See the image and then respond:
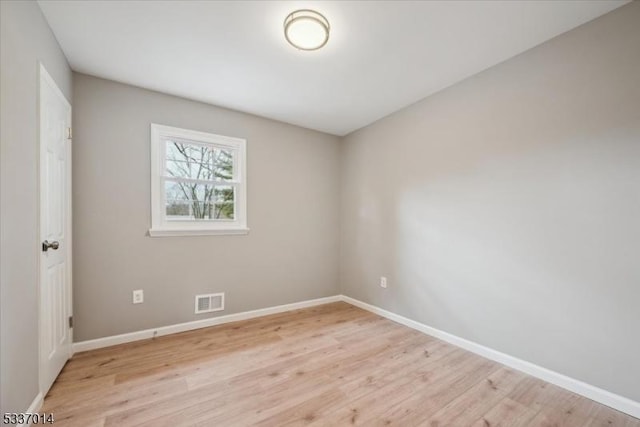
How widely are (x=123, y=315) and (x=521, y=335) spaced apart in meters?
3.50

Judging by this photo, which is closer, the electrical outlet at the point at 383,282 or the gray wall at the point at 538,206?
the gray wall at the point at 538,206

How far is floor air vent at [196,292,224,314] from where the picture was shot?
2.90 m

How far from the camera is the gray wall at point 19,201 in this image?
4.21ft

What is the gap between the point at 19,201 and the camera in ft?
4.68

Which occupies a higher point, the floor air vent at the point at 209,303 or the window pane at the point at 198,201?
the window pane at the point at 198,201

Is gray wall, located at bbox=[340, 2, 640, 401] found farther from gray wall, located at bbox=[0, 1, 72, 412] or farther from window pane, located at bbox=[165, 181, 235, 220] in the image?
gray wall, located at bbox=[0, 1, 72, 412]

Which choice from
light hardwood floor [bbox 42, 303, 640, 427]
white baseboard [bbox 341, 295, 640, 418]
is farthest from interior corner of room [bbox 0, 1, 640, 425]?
light hardwood floor [bbox 42, 303, 640, 427]

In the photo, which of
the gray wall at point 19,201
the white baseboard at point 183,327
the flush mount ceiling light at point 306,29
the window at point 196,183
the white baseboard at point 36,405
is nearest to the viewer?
the gray wall at point 19,201

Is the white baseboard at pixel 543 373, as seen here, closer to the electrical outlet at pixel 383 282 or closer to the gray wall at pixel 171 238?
the electrical outlet at pixel 383 282

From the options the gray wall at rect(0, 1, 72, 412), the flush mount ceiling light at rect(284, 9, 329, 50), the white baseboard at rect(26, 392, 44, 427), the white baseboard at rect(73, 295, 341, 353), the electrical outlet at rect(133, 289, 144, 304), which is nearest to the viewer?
the gray wall at rect(0, 1, 72, 412)

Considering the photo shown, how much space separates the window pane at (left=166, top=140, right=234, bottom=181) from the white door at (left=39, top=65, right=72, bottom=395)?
815 mm

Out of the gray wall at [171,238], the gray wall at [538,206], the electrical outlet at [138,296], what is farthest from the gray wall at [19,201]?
the gray wall at [538,206]

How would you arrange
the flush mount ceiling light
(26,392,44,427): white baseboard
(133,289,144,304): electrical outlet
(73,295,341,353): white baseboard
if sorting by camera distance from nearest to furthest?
1. (26,392,44,427): white baseboard
2. the flush mount ceiling light
3. (73,295,341,353): white baseboard
4. (133,289,144,304): electrical outlet

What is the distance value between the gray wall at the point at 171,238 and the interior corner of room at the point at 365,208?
0.05 ft
